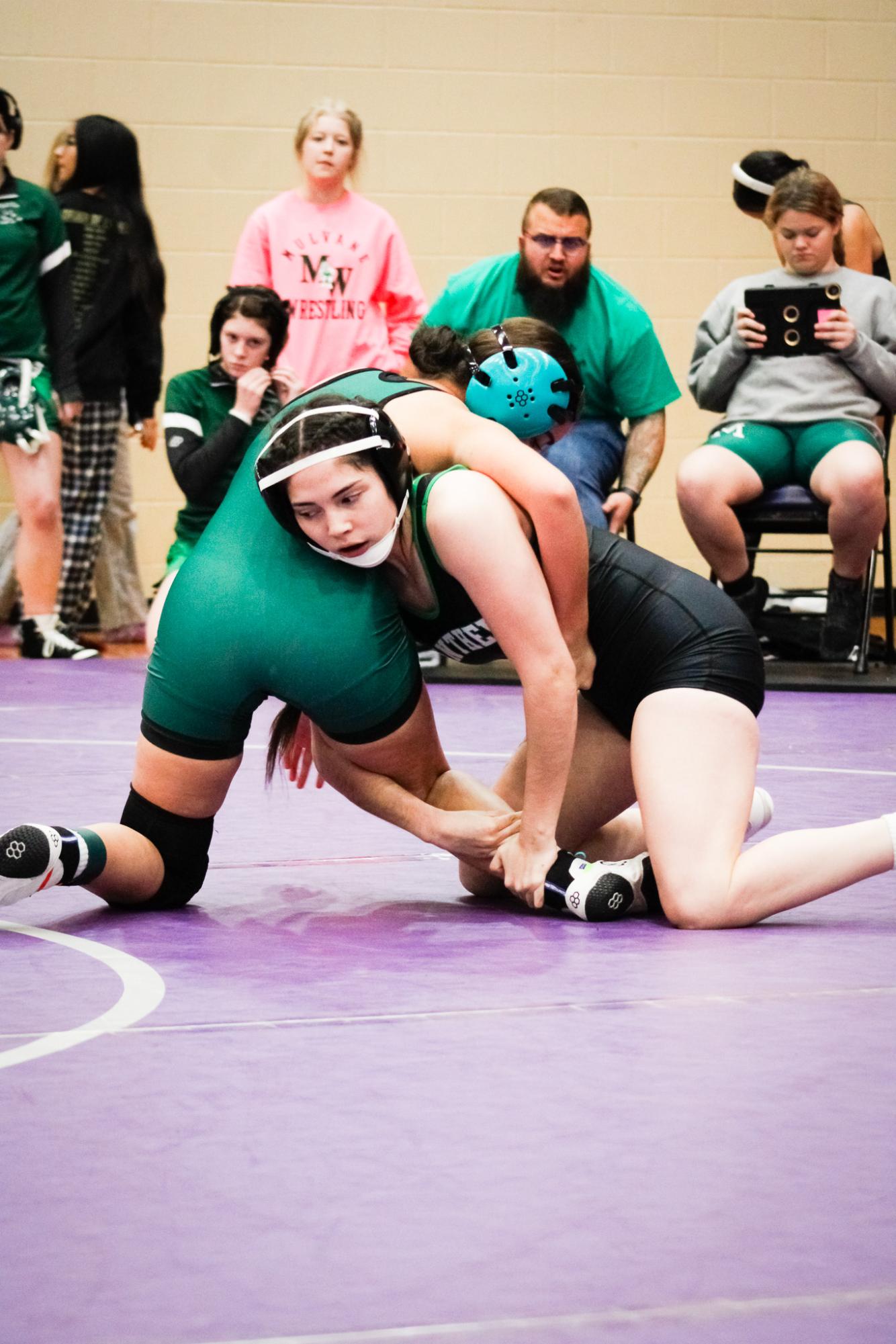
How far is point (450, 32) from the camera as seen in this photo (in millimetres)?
6969

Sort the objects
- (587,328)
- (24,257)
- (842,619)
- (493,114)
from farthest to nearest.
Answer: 1. (493,114)
2. (24,257)
3. (842,619)
4. (587,328)

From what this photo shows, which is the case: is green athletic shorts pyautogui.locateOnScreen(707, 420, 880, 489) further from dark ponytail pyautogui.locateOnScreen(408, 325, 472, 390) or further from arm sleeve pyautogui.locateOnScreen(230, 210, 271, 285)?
dark ponytail pyautogui.locateOnScreen(408, 325, 472, 390)

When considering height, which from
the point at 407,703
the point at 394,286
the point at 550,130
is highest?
the point at 550,130

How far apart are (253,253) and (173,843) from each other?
3608mm

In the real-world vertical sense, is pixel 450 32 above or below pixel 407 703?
above

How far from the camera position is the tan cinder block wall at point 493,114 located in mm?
6801

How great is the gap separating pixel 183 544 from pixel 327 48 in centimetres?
332

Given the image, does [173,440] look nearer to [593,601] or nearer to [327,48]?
[593,601]

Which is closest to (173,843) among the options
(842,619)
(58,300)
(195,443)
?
(195,443)

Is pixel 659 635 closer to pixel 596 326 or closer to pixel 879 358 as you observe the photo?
pixel 596 326

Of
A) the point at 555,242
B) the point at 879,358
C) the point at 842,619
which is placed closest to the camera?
the point at 555,242

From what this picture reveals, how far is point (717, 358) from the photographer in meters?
5.16

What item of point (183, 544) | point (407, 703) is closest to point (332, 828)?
point (407, 703)

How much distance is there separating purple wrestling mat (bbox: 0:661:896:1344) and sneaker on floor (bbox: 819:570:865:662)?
8.51 ft
